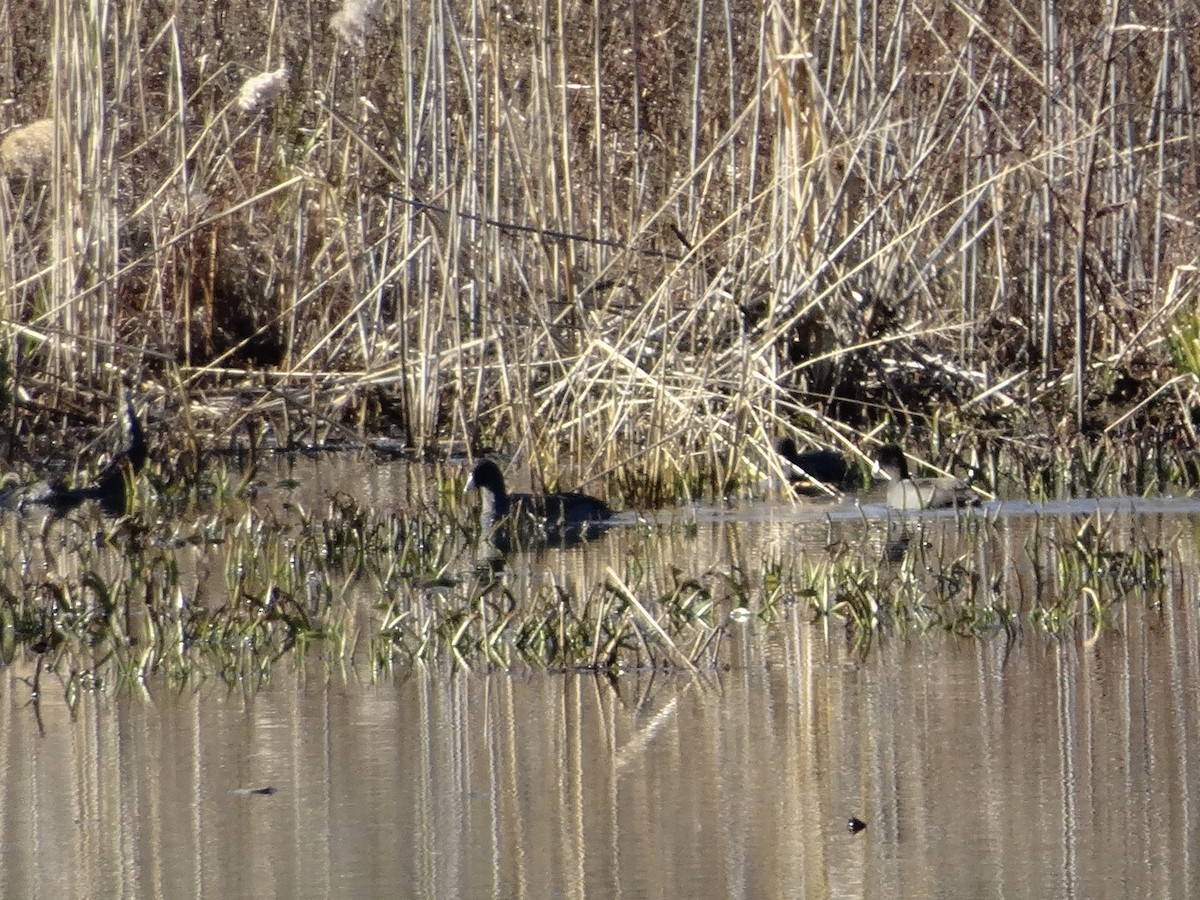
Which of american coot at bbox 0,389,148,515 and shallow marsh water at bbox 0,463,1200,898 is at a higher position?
american coot at bbox 0,389,148,515

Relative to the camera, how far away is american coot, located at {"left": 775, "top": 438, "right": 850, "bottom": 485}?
810cm

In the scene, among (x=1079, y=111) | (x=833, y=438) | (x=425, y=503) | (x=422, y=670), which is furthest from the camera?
(x=1079, y=111)

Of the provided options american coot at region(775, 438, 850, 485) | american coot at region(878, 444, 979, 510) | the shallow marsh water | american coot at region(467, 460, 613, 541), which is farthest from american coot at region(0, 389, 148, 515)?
the shallow marsh water

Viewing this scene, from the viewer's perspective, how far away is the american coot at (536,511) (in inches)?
295

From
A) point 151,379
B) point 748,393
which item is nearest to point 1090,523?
point 748,393

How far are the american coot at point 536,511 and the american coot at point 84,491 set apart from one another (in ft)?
5.08

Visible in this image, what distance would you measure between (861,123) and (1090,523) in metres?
3.21

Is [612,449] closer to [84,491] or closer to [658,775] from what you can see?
[84,491]

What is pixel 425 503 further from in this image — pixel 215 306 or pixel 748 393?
pixel 215 306

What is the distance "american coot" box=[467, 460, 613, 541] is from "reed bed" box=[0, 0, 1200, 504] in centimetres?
34

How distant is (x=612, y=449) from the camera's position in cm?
824

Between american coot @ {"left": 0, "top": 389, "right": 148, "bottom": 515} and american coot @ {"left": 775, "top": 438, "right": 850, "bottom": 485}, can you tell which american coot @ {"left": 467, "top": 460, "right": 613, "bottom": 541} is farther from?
american coot @ {"left": 0, "top": 389, "right": 148, "bottom": 515}

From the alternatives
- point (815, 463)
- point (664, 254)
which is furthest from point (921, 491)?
point (664, 254)

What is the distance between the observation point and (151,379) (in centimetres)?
1037
